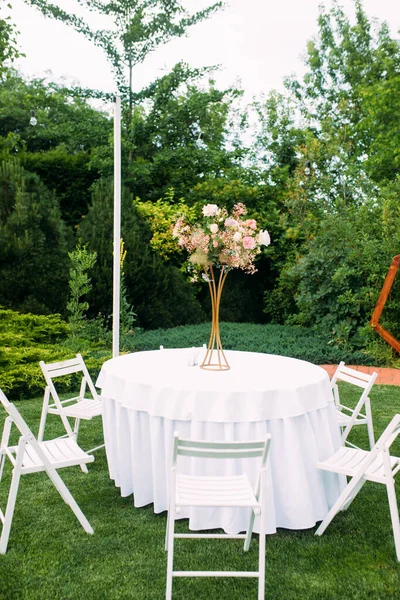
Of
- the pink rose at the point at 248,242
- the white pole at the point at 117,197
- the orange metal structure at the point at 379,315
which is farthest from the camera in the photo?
the orange metal structure at the point at 379,315

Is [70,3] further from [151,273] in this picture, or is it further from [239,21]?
[151,273]

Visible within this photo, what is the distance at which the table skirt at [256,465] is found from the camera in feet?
12.2

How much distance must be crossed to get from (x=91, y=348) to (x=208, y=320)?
5259 millimetres

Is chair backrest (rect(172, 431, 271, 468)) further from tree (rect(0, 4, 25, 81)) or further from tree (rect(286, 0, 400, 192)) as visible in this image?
tree (rect(0, 4, 25, 81))

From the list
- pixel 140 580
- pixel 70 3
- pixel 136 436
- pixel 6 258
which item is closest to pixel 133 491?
pixel 136 436

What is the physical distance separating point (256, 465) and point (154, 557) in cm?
80

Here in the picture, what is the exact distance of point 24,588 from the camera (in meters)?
3.06

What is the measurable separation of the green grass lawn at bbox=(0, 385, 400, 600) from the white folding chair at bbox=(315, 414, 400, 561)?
8.6 inches

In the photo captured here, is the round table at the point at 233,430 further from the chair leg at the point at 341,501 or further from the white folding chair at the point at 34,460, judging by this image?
the white folding chair at the point at 34,460

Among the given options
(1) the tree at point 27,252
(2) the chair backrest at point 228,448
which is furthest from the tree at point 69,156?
(2) the chair backrest at point 228,448

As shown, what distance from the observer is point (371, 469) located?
11.8 feet

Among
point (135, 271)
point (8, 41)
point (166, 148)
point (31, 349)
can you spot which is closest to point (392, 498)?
point (31, 349)

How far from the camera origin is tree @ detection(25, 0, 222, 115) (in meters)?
15.1

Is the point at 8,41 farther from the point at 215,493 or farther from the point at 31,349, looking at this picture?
the point at 215,493
